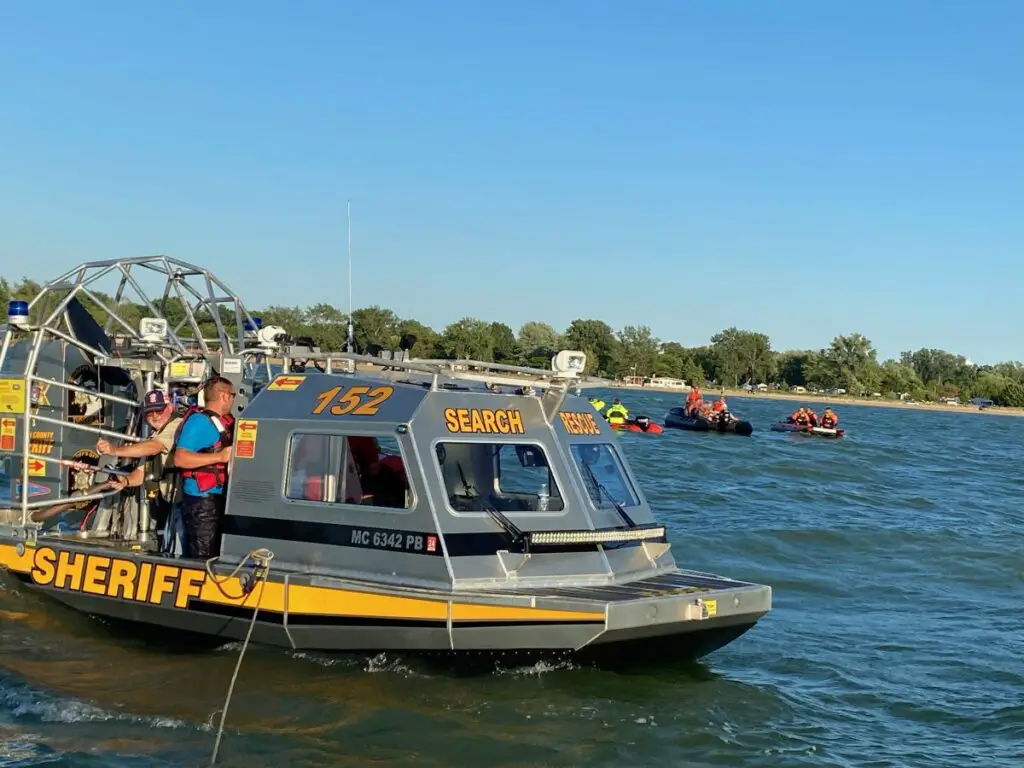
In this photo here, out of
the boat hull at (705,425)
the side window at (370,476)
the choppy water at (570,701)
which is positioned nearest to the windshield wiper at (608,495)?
the choppy water at (570,701)

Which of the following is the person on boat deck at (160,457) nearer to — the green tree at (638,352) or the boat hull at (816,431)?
the boat hull at (816,431)

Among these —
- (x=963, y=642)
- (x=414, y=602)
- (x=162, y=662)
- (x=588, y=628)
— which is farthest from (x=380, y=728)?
(x=963, y=642)

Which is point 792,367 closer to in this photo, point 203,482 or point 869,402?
point 869,402

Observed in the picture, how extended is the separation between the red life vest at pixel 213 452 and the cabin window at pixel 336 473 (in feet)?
2.25

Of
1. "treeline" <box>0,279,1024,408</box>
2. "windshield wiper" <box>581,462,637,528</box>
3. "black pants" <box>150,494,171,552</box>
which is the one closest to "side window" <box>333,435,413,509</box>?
"windshield wiper" <box>581,462,637,528</box>

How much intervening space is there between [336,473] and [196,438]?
4.00 ft

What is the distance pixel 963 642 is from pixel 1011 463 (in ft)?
104

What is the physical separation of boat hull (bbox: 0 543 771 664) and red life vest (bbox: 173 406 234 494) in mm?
634

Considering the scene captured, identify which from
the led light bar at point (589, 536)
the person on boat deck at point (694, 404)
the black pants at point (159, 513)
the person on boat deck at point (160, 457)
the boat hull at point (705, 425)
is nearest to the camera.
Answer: the led light bar at point (589, 536)

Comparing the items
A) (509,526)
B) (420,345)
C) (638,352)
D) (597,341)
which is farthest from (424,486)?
(638,352)

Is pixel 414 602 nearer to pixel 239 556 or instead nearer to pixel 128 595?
pixel 239 556

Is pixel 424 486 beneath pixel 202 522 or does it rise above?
above

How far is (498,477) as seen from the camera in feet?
29.1

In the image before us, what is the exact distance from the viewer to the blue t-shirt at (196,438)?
28.6 ft
